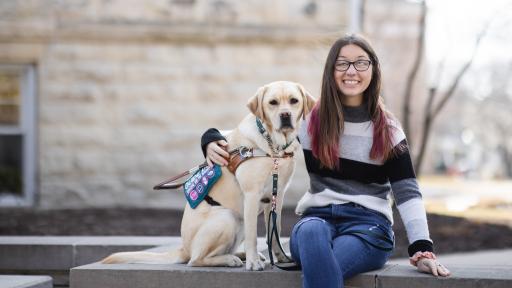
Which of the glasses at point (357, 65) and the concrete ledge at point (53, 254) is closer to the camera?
the glasses at point (357, 65)

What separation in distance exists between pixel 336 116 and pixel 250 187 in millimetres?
636

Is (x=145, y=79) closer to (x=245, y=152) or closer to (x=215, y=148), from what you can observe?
(x=215, y=148)

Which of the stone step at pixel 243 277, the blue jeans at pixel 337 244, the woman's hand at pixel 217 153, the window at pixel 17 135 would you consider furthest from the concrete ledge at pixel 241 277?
the window at pixel 17 135

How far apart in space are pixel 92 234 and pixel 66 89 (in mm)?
3943

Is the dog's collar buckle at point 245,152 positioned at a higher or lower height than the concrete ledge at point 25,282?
higher

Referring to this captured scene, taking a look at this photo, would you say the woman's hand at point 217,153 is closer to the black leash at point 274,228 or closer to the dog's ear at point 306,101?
the black leash at point 274,228

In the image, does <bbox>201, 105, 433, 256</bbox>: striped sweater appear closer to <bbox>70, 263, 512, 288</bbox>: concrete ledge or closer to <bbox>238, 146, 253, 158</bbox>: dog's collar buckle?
<bbox>70, 263, 512, 288</bbox>: concrete ledge

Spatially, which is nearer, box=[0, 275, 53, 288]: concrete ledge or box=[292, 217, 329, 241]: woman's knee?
box=[292, 217, 329, 241]: woman's knee

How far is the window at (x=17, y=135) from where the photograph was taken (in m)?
10.9

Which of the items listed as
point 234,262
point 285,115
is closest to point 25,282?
point 234,262

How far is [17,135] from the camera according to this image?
11.1 meters

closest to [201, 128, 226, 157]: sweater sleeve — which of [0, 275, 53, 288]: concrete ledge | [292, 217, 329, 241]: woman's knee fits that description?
[292, 217, 329, 241]: woman's knee

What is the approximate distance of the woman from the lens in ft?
13.6

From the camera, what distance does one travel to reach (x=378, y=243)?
418 centimetres
